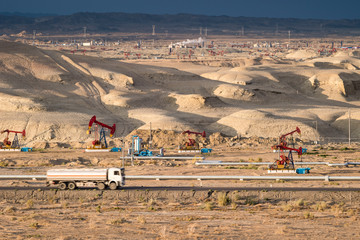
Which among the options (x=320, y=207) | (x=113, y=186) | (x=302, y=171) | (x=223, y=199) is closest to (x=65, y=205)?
(x=113, y=186)

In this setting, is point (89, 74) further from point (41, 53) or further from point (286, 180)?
point (286, 180)

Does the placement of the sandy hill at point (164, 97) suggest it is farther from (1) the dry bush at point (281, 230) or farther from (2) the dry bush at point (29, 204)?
(1) the dry bush at point (281, 230)

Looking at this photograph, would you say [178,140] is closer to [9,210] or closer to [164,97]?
[164,97]

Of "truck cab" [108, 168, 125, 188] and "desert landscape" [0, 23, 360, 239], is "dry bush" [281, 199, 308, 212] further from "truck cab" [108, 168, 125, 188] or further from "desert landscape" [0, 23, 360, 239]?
"truck cab" [108, 168, 125, 188]

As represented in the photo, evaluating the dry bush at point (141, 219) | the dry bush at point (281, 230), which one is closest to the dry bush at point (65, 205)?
the dry bush at point (141, 219)

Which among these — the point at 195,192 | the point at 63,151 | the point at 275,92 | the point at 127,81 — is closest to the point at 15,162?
the point at 63,151

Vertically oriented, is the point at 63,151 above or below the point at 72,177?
below
